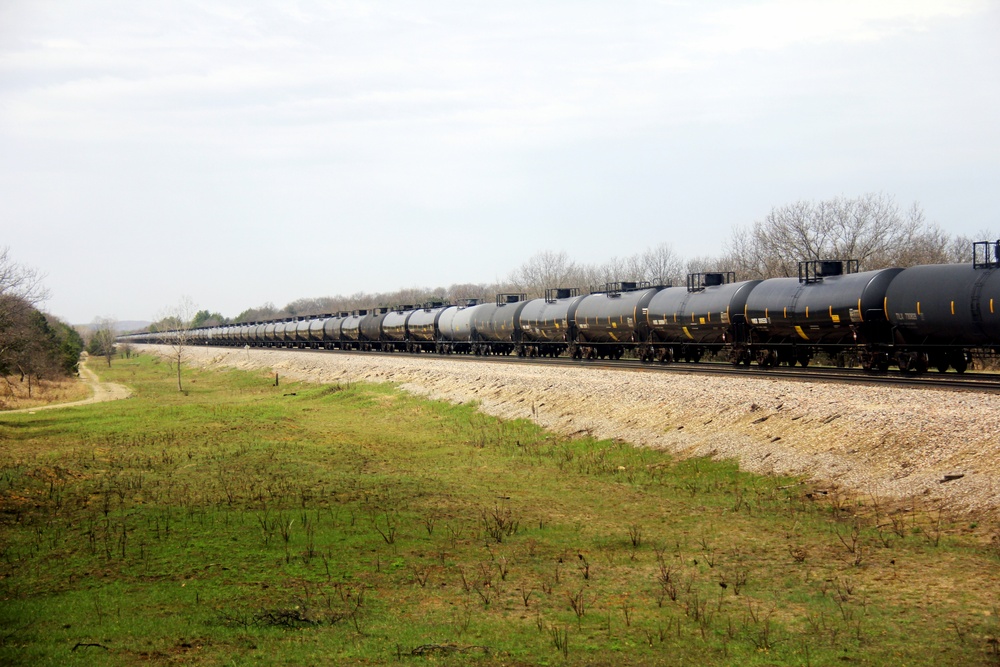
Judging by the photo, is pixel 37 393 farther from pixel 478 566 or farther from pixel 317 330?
pixel 478 566

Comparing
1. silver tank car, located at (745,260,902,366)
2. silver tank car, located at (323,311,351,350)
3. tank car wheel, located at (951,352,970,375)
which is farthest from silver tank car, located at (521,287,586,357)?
silver tank car, located at (323,311,351,350)

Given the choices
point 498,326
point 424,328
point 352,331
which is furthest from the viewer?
point 352,331

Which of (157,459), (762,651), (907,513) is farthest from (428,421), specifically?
(762,651)

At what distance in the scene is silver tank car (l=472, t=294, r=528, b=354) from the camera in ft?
→ 181

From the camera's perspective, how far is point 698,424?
2433 centimetres

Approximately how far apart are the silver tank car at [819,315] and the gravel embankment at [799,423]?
15.4 feet

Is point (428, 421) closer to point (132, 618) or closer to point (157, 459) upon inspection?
point (157, 459)

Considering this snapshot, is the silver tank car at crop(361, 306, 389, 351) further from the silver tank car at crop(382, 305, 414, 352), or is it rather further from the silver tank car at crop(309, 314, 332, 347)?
the silver tank car at crop(309, 314, 332, 347)

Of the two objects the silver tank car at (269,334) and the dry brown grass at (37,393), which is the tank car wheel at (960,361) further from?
the silver tank car at (269,334)

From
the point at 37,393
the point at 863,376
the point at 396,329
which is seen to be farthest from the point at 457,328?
the point at 863,376

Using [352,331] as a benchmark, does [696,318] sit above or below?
above

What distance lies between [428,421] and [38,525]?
20.0 m

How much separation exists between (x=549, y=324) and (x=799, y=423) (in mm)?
29092

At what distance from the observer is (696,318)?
1471 inches
